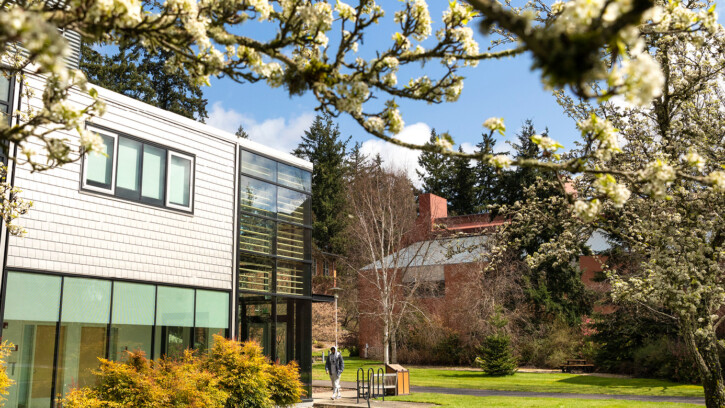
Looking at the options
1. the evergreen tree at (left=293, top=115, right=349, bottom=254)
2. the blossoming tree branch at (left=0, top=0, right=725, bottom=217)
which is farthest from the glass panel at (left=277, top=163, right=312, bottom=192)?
the evergreen tree at (left=293, top=115, right=349, bottom=254)

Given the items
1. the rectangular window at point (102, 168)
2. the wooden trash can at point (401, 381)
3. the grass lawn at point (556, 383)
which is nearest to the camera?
the rectangular window at point (102, 168)

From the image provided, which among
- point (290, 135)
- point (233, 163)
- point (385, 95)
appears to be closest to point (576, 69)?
point (385, 95)

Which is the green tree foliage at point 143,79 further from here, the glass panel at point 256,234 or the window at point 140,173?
the window at point 140,173

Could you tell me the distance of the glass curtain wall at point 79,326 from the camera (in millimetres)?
10047

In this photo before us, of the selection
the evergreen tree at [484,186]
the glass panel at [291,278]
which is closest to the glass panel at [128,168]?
the glass panel at [291,278]

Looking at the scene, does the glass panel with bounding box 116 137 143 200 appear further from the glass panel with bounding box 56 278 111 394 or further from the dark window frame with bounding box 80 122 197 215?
the glass panel with bounding box 56 278 111 394

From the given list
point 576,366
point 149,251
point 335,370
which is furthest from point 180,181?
point 576,366

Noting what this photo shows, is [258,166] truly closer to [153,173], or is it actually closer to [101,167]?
[153,173]

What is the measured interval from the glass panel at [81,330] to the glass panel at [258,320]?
3.81 metres

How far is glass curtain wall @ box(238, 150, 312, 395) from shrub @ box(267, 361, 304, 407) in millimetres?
1769

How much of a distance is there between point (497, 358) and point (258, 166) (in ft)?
50.3

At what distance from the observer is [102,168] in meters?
11.7

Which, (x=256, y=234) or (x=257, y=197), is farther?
(x=257, y=197)

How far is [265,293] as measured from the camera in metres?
14.8
